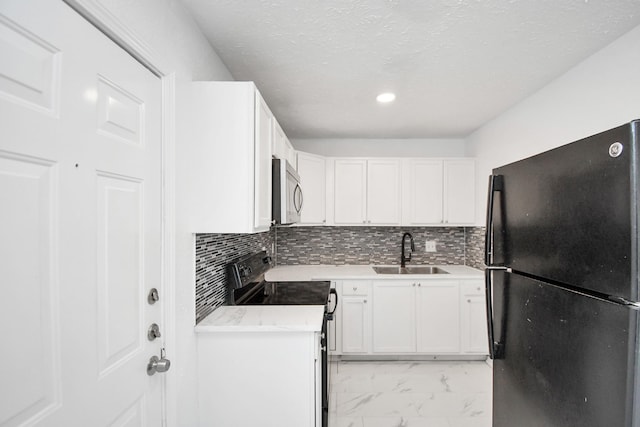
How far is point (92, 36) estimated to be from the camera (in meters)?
0.89

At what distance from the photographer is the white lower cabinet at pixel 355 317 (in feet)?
Result: 10.2

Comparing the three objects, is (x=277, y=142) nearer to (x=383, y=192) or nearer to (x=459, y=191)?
(x=383, y=192)

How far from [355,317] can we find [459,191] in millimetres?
1766

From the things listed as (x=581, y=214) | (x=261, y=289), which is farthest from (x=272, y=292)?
(x=581, y=214)

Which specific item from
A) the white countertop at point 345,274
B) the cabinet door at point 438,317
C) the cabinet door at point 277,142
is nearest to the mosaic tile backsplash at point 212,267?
the cabinet door at point 277,142

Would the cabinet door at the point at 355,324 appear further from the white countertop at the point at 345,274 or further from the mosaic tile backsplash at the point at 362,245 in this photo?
the mosaic tile backsplash at the point at 362,245

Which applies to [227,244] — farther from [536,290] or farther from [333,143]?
[333,143]

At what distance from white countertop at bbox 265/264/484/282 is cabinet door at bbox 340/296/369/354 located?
0.24m

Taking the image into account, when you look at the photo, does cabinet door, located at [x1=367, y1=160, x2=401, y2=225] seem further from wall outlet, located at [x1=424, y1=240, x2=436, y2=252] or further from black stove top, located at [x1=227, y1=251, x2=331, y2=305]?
black stove top, located at [x1=227, y1=251, x2=331, y2=305]

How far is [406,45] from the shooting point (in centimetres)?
169

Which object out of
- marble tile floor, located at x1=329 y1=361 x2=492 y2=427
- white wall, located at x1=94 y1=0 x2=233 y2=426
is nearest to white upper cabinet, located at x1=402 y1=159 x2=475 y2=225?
marble tile floor, located at x1=329 y1=361 x2=492 y2=427

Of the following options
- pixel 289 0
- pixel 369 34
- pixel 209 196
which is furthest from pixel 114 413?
pixel 369 34

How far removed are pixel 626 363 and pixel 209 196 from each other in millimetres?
1562

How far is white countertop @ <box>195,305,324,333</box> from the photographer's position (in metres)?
1.53
